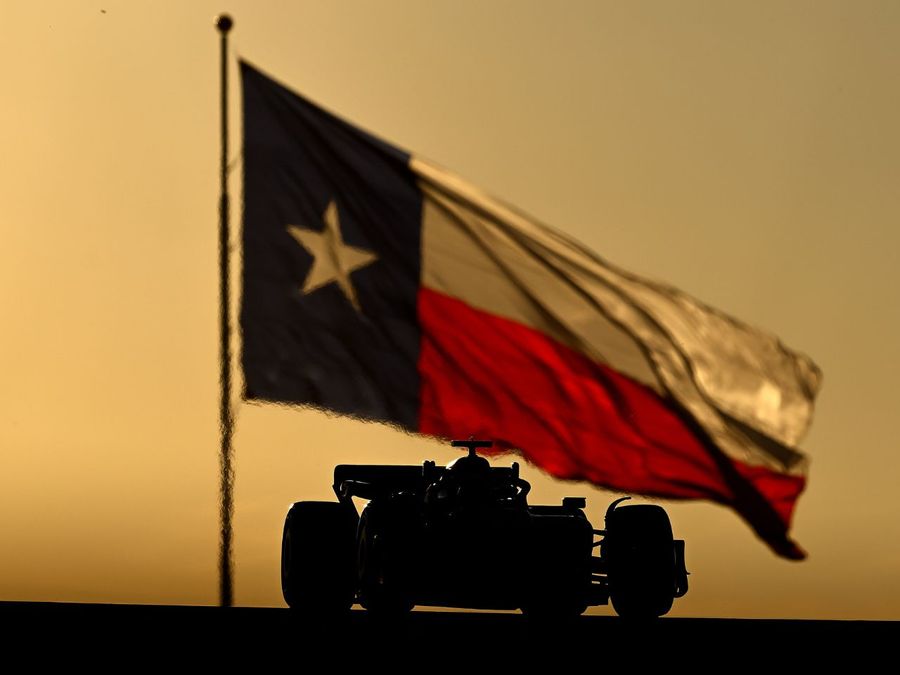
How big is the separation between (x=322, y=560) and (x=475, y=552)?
1522 mm

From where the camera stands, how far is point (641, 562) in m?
17.2

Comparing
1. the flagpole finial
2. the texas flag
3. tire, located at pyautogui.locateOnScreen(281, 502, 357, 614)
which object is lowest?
tire, located at pyautogui.locateOnScreen(281, 502, 357, 614)

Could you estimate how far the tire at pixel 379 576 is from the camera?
1577 cm

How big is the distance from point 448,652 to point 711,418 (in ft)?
27.5

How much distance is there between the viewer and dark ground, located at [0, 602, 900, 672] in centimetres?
1123

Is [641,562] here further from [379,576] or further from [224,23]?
[224,23]

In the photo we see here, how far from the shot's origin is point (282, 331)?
20.0 meters

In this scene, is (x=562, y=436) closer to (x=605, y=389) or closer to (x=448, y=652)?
(x=605, y=389)

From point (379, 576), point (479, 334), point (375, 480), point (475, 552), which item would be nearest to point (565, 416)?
point (479, 334)

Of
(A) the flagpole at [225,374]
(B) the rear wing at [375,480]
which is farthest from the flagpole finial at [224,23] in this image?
(B) the rear wing at [375,480]

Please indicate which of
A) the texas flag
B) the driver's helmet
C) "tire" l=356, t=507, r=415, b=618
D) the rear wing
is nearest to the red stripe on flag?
the texas flag

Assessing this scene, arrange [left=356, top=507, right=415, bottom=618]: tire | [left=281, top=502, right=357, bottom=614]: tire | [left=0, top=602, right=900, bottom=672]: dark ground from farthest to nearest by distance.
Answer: [left=281, top=502, right=357, bottom=614]: tire
[left=356, top=507, right=415, bottom=618]: tire
[left=0, top=602, right=900, bottom=672]: dark ground

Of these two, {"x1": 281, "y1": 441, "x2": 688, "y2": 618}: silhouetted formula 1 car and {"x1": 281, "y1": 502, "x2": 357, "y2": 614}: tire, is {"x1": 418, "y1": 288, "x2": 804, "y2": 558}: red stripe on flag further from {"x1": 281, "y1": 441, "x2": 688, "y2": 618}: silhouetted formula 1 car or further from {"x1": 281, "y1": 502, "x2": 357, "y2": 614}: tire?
{"x1": 281, "y1": 502, "x2": 357, "y2": 614}: tire

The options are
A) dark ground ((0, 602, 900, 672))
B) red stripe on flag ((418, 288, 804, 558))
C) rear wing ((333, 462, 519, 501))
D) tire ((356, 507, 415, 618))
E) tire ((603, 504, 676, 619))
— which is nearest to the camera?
dark ground ((0, 602, 900, 672))
